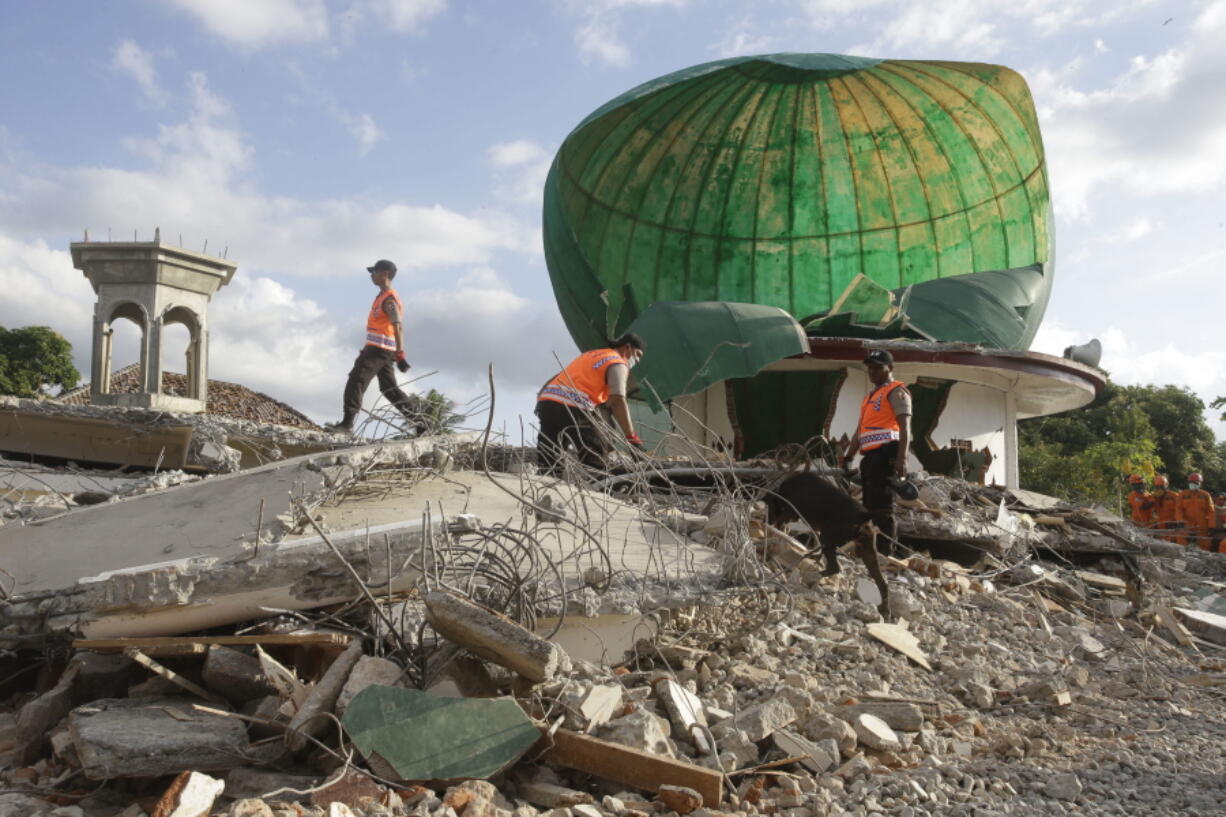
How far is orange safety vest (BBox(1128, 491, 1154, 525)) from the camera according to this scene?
42.1ft

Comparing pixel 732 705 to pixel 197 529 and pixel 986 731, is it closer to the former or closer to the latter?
pixel 986 731

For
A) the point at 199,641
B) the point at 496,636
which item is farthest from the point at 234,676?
the point at 496,636

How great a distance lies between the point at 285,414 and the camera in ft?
56.4

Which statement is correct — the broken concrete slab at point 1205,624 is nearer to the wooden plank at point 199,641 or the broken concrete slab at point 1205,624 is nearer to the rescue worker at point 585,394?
the rescue worker at point 585,394

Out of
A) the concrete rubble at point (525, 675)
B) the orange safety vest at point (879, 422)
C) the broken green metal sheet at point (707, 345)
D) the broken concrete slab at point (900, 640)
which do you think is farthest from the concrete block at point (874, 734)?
the broken green metal sheet at point (707, 345)

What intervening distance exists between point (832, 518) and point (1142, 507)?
1010cm

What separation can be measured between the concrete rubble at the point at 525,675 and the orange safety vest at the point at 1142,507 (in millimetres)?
8679

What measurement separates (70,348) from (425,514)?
30196mm

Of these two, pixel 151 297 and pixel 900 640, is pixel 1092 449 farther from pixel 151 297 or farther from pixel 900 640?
pixel 900 640

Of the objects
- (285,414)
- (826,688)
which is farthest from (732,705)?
(285,414)

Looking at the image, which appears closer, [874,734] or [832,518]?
[874,734]

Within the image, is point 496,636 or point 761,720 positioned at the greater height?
point 496,636

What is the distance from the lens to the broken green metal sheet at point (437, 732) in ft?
8.51

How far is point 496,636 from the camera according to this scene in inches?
112
